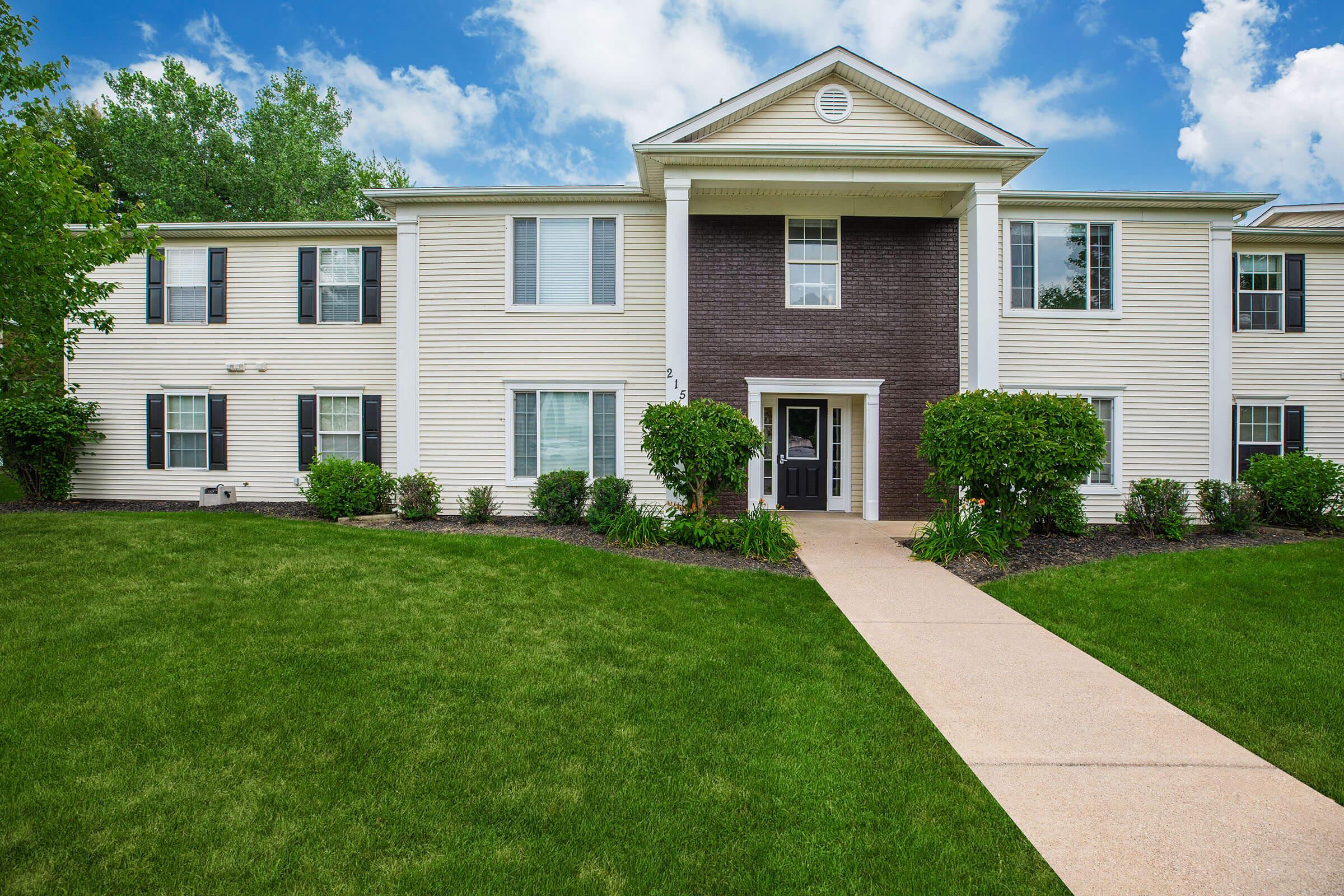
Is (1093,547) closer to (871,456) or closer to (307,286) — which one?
(871,456)

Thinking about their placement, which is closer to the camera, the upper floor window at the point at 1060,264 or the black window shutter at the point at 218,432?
the upper floor window at the point at 1060,264

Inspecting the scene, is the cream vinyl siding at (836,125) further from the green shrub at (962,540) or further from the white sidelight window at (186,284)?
the white sidelight window at (186,284)

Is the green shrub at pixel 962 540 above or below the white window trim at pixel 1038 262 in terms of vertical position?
below

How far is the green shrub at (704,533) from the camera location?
819cm

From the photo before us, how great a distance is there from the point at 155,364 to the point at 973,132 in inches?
603

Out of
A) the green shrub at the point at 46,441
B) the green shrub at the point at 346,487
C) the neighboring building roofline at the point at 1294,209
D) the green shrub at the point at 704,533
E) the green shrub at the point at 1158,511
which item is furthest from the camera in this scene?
the neighboring building roofline at the point at 1294,209

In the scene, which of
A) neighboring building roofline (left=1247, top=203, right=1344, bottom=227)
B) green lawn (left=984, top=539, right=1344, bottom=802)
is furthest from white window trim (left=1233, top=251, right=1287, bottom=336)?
green lawn (left=984, top=539, right=1344, bottom=802)

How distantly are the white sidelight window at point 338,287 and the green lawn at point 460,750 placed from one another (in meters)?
6.75

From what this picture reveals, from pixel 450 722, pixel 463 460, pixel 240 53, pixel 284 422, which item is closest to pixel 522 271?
pixel 463 460

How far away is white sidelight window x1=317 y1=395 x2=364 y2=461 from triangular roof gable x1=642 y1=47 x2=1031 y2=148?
744cm

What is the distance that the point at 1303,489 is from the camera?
958 centimetres

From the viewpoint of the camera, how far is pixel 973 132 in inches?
370

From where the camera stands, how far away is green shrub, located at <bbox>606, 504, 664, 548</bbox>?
837 cm

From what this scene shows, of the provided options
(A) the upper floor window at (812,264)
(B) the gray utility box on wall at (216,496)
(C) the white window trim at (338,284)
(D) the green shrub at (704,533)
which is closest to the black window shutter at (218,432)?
(B) the gray utility box on wall at (216,496)
